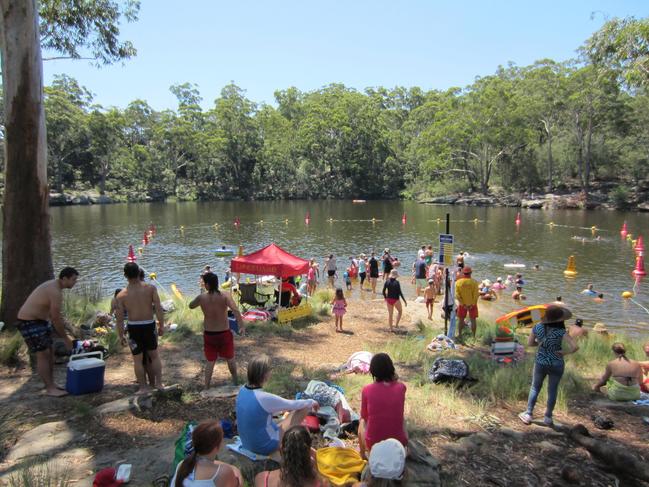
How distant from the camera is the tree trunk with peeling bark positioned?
8.18 meters

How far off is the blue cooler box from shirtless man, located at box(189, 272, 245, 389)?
1404 mm

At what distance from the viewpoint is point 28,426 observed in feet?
17.0

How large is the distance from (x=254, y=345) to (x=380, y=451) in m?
6.52

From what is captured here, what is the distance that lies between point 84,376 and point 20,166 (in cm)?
447

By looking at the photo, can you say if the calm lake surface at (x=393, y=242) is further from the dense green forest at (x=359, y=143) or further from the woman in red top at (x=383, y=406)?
the woman in red top at (x=383, y=406)

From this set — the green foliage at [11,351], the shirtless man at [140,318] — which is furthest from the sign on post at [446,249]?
the green foliage at [11,351]

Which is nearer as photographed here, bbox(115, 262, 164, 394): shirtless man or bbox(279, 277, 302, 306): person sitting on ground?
bbox(115, 262, 164, 394): shirtless man

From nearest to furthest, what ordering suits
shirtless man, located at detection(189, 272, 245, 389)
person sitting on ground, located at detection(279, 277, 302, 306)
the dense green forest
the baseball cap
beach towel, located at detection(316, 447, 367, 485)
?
the baseball cap < beach towel, located at detection(316, 447, 367, 485) < shirtless man, located at detection(189, 272, 245, 389) < person sitting on ground, located at detection(279, 277, 302, 306) < the dense green forest

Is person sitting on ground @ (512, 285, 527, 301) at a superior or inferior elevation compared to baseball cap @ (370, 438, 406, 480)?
inferior

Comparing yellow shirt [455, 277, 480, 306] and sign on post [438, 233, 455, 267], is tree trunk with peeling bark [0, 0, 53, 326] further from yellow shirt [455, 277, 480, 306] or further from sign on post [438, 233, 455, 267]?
yellow shirt [455, 277, 480, 306]

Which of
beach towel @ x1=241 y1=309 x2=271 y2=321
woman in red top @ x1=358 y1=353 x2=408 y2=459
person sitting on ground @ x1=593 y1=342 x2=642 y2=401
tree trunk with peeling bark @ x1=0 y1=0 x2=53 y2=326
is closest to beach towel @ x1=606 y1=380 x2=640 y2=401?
person sitting on ground @ x1=593 y1=342 x2=642 y2=401

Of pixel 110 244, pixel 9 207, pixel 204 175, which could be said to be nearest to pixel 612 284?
pixel 9 207

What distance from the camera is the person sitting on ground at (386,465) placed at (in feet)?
12.1

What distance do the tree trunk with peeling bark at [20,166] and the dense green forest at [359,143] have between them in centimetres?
5297
